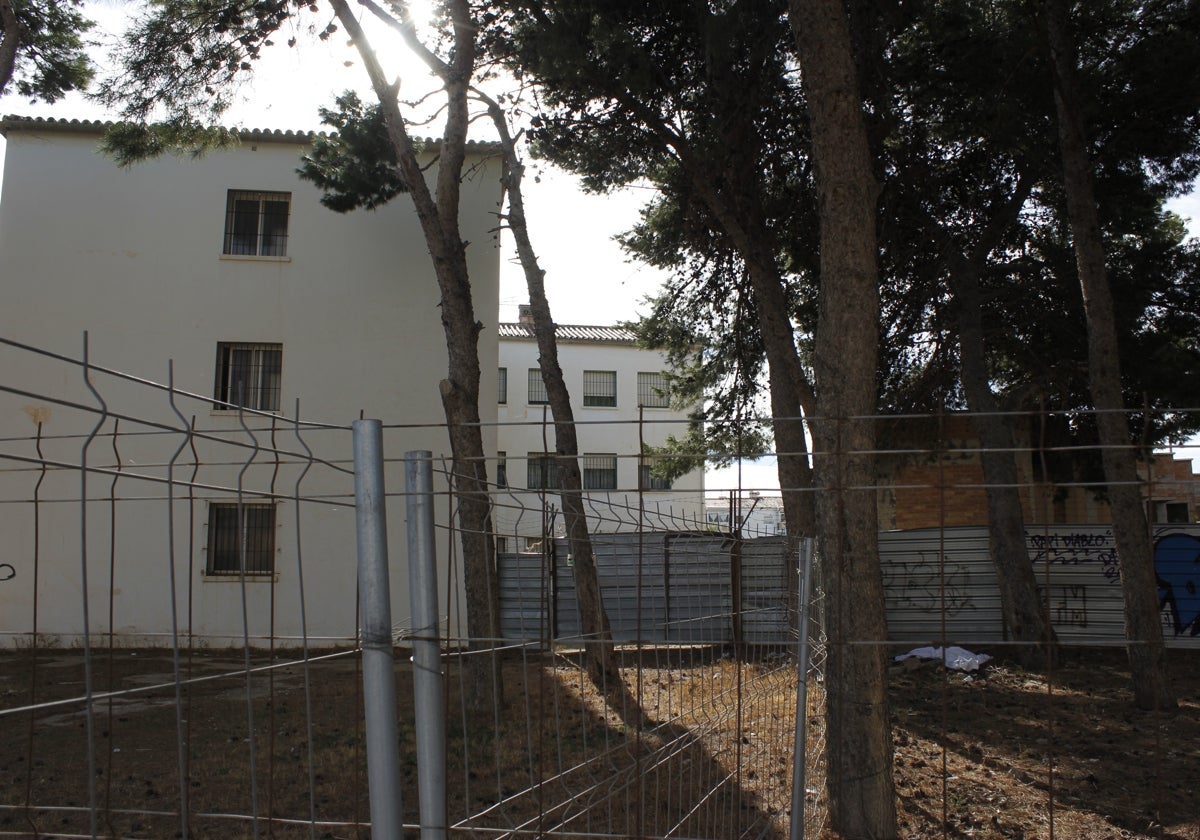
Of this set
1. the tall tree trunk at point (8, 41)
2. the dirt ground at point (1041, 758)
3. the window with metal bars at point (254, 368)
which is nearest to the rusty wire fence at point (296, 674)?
the window with metal bars at point (254, 368)

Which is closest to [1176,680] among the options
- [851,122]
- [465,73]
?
[851,122]

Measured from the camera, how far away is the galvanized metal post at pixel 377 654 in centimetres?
195

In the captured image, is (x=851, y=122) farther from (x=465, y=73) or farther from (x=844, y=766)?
(x=465, y=73)

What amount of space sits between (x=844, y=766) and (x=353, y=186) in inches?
423

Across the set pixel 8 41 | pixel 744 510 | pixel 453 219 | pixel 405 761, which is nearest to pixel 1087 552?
pixel 744 510

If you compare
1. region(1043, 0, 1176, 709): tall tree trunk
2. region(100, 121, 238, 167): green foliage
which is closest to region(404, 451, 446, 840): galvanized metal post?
region(1043, 0, 1176, 709): tall tree trunk

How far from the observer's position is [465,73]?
934 centimetres

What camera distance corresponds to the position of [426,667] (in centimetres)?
204

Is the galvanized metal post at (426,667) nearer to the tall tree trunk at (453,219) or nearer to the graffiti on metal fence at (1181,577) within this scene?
the tall tree trunk at (453,219)

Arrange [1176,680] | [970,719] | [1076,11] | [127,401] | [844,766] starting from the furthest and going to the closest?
[127,401] → [1176,680] → [1076,11] → [970,719] → [844,766]

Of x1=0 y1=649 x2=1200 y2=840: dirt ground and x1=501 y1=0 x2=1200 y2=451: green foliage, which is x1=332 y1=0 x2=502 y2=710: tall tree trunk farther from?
x1=0 y1=649 x2=1200 y2=840: dirt ground

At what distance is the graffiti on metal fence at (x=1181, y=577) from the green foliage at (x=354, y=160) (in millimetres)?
11757

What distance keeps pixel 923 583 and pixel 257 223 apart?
461 inches

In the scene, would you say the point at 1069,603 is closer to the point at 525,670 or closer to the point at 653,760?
the point at 653,760
